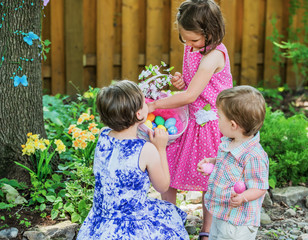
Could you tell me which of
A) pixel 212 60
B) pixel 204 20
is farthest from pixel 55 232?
pixel 204 20

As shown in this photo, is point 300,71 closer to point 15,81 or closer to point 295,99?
point 295,99

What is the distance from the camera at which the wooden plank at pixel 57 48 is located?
19.3 feet

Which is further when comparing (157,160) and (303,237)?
(303,237)

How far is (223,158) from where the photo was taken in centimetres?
261

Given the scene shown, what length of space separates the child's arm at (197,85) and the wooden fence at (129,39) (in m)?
3.06

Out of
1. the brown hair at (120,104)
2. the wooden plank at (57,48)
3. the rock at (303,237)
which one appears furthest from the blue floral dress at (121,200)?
the wooden plank at (57,48)

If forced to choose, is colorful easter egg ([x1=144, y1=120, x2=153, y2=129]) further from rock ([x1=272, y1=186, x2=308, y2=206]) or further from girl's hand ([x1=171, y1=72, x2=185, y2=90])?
rock ([x1=272, y1=186, x2=308, y2=206])

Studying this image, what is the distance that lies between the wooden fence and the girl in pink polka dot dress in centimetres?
296

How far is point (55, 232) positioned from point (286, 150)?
2040mm

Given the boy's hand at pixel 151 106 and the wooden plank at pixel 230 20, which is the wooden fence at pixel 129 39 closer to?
the wooden plank at pixel 230 20

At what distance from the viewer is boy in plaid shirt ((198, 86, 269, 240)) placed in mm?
2467

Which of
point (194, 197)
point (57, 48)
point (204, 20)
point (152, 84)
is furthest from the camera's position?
point (57, 48)

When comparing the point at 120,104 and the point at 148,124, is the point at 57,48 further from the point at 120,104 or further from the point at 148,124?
the point at 120,104

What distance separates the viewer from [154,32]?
6.41m
